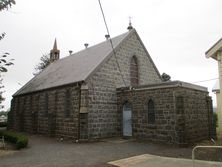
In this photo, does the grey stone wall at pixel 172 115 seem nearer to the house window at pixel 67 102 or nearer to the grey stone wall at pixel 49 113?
the grey stone wall at pixel 49 113

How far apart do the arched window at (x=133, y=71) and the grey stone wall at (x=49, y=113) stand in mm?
6719

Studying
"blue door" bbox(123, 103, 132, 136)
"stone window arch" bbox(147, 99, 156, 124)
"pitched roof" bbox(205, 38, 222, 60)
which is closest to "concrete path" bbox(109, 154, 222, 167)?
"pitched roof" bbox(205, 38, 222, 60)

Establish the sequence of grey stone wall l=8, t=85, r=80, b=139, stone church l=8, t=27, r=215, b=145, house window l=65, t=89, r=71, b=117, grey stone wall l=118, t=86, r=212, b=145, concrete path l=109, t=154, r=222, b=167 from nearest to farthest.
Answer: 1. concrete path l=109, t=154, r=222, b=167
2. grey stone wall l=118, t=86, r=212, b=145
3. stone church l=8, t=27, r=215, b=145
4. grey stone wall l=8, t=85, r=80, b=139
5. house window l=65, t=89, r=71, b=117

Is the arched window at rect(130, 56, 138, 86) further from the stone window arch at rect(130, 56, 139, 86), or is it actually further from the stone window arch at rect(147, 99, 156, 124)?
the stone window arch at rect(147, 99, 156, 124)

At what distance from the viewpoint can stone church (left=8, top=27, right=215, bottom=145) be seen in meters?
17.8

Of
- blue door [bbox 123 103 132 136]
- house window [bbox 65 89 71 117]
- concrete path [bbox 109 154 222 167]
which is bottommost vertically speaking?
concrete path [bbox 109 154 222 167]

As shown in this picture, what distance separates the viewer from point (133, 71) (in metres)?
25.8

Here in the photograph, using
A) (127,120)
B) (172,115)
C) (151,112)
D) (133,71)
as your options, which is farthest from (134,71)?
(172,115)

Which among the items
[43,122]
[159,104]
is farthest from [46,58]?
[159,104]

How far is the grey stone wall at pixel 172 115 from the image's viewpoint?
1725 cm

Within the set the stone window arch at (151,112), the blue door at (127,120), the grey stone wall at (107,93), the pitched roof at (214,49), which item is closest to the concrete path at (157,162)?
the pitched roof at (214,49)

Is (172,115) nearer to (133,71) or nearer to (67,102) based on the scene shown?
(133,71)

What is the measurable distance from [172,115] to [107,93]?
21.6ft

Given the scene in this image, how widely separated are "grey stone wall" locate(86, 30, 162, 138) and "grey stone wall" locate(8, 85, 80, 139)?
50.5 inches
